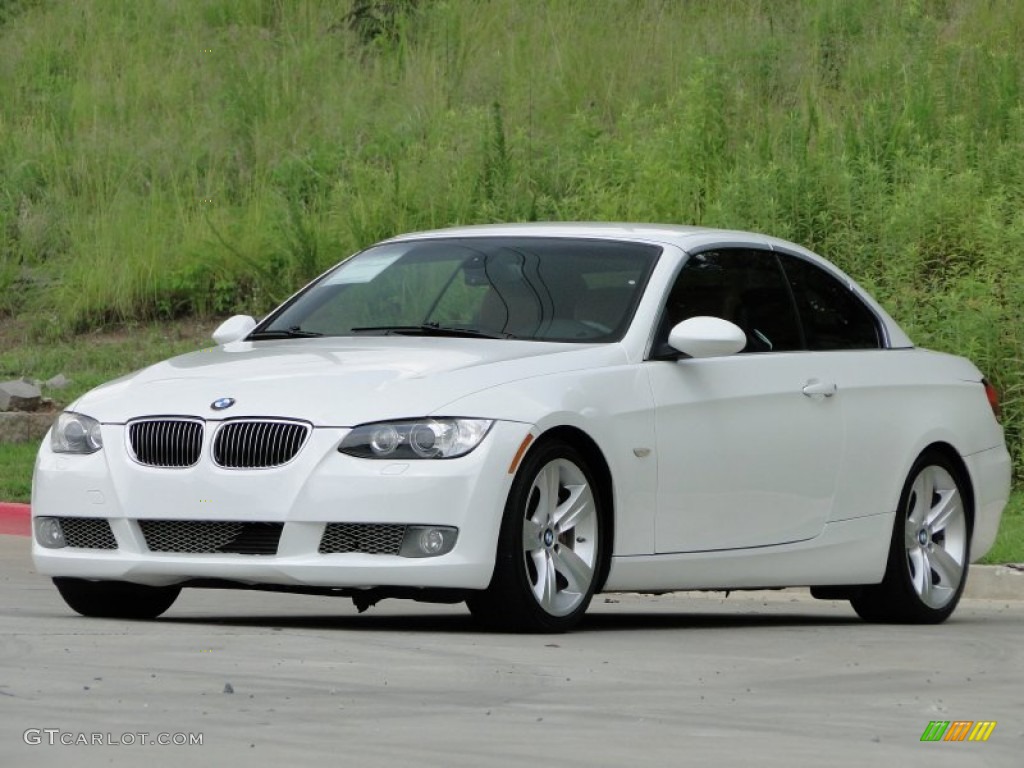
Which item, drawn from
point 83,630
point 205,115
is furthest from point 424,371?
point 205,115

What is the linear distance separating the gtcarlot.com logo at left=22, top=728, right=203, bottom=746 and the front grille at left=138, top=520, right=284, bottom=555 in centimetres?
242

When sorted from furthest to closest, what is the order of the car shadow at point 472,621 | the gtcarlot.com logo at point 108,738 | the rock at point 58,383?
the rock at point 58,383 → the car shadow at point 472,621 → the gtcarlot.com logo at point 108,738

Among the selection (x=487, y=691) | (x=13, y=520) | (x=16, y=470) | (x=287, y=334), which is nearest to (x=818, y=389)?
(x=287, y=334)

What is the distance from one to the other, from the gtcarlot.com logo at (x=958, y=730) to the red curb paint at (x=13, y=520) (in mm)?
9483

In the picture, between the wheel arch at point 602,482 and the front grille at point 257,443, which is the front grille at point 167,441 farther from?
the wheel arch at point 602,482

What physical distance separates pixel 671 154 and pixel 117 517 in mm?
13035

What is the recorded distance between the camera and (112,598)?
9.12m

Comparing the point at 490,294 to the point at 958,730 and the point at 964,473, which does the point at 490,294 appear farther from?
the point at 958,730

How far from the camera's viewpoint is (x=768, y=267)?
10.2 m

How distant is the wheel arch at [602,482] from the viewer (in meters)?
8.66

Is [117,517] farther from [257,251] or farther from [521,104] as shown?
[521,104]

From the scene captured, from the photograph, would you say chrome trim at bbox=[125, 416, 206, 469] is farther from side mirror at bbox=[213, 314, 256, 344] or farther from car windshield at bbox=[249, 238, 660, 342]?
side mirror at bbox=[213, 314, 256, 344]

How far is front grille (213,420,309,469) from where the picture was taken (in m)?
8.24

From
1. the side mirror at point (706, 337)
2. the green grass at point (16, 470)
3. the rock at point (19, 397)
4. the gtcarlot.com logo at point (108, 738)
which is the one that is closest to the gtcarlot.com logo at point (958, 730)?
the gtcarlot.com logo at point (108, 738)
